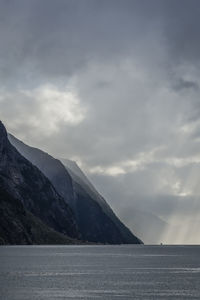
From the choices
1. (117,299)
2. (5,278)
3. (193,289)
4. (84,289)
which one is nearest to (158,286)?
(193,289)

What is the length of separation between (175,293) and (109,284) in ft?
69.6

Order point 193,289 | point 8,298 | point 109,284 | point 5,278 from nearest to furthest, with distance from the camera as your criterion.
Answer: point 8,298, point 193,289, point 109,284, point 5,278

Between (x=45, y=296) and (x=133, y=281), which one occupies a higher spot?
(x=133, y=281)

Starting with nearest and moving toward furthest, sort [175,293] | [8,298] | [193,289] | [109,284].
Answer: [8,298] < [175,293] < [193,289] < [109,284]

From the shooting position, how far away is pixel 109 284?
118 m

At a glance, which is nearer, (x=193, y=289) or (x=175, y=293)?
(x=175, y=293)

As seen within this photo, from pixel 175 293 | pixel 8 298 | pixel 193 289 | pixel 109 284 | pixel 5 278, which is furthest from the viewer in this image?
pixel 5 278

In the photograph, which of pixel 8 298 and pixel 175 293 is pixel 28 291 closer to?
pixel 8 298

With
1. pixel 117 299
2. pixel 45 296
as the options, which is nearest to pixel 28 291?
pixel 45 296

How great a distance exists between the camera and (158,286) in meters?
115

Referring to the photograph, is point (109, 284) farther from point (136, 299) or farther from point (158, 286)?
point (136, 299)

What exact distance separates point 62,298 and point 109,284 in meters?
27.6

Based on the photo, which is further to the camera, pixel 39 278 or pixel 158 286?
pixel 39 278

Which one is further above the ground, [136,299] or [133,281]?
[133,281]
